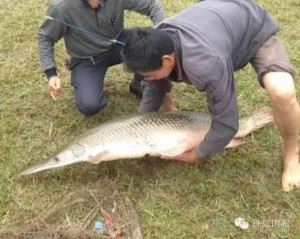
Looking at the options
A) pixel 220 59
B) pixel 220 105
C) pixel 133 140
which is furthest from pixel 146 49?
pixel 133 140

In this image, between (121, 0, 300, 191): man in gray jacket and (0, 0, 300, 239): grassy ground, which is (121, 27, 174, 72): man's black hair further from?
(0, 0, 300, 239): grassy ground

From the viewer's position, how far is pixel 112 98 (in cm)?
429

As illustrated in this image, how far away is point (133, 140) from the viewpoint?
3273 millimetres

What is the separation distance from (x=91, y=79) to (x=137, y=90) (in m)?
0.46

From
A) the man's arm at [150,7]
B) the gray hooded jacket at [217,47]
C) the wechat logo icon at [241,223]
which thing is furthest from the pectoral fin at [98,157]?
the man's arm at [150,7]

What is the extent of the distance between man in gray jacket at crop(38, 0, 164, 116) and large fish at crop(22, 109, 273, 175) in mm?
590

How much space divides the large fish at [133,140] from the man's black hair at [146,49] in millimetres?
657

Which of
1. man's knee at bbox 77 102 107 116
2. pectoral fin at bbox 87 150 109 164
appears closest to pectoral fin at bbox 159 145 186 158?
pectoral fin at bbox 87 150 109 164

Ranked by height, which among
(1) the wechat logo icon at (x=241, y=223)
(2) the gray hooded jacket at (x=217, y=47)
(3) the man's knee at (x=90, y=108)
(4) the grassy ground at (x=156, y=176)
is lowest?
(4) the grassy ground at (x=156, y=176)

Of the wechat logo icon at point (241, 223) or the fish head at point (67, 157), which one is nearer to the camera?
the wechat logo icon at point (241, 223)

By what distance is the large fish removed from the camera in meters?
3.28

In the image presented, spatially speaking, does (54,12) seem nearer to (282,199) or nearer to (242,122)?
(242,122)

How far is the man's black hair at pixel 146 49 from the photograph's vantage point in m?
2.68

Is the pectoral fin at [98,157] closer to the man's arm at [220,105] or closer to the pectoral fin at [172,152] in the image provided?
the pectoral fin at [172,152]
